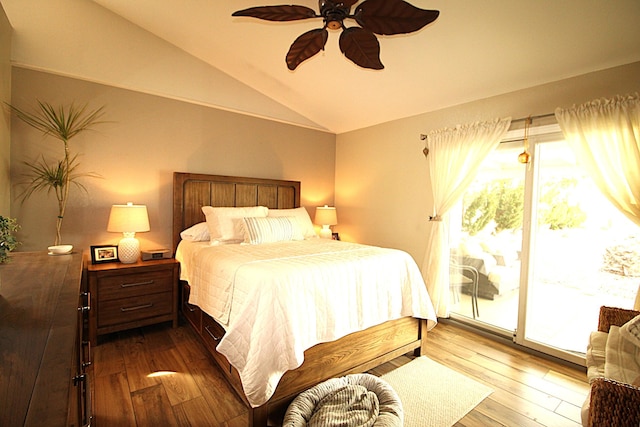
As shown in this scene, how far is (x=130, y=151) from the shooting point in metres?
3.04

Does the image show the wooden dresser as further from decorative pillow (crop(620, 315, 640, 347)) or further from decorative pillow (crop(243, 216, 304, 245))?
decorative pillow (crop(620, 315, 640, 347))

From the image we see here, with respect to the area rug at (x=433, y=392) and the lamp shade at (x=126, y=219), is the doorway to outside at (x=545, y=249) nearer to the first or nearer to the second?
the area rug at (x=433, y=392)

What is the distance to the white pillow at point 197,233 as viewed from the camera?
314 centimetres

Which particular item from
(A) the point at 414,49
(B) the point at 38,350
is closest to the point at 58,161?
(B) the point at 38,350

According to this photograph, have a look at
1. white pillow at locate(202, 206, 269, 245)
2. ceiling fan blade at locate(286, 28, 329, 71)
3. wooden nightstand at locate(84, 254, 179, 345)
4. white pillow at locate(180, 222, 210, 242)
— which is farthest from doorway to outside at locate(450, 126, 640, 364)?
wooden nightstand at locate(84, 254, 179, 345)

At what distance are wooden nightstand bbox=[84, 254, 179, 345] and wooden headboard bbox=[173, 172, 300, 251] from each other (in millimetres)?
503

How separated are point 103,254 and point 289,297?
2.18 m

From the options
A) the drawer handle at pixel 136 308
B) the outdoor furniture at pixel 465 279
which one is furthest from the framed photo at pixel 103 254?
the outdoor furniture at pixel 465 279

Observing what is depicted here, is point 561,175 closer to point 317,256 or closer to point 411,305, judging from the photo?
point 411,305

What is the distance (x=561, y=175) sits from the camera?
257cm

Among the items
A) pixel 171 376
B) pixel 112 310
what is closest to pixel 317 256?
pixel 171 376

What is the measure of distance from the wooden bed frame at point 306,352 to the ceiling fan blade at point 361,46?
6.02 feet

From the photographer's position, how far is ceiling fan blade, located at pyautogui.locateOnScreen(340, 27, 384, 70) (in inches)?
65.4

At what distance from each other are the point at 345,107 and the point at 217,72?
161 centimetres
